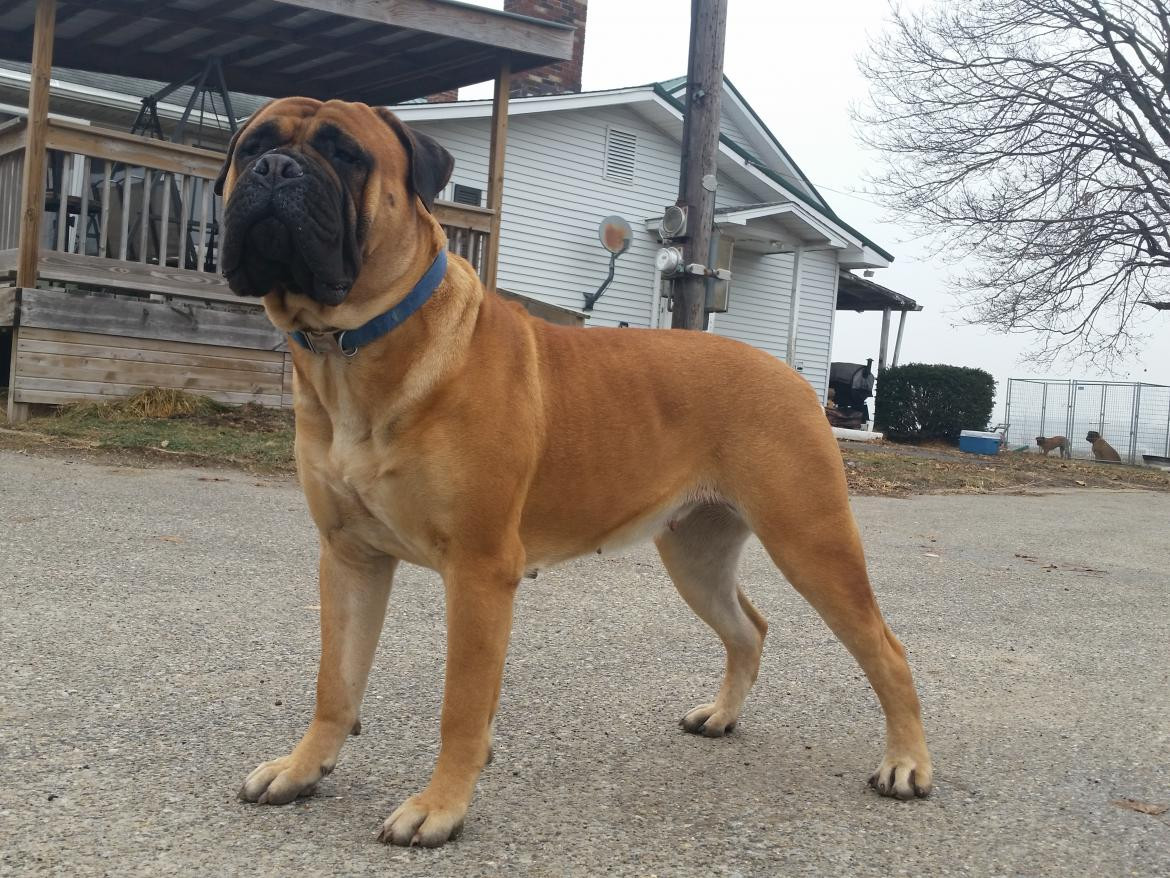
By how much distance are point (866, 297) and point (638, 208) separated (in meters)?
9.60

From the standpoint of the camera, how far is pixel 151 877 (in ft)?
7.50

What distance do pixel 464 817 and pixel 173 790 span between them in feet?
2.51

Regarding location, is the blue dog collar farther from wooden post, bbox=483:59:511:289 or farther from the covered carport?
the covered carport

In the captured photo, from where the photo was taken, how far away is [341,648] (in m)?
2.97

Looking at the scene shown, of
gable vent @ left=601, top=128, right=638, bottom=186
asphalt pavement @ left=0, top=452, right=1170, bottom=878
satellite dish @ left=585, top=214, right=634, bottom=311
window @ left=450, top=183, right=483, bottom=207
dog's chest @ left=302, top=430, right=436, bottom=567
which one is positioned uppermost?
gable vent @ left=601, top=128, right=638, bottom=186

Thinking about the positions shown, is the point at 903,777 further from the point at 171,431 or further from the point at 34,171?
the point at 34,171

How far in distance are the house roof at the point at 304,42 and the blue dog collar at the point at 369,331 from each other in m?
8.21

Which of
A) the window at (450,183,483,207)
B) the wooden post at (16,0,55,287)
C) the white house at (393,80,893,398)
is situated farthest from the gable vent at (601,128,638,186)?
the wooden post at (16,0,55,287)

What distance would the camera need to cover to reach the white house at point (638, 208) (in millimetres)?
19281

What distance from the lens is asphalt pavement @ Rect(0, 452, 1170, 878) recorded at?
261 cm

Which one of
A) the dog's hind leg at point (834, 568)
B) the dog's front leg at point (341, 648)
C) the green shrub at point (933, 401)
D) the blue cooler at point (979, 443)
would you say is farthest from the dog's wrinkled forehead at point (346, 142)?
the green shrub at point (933, 401)

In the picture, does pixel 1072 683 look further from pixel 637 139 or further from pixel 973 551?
pixel 637 139

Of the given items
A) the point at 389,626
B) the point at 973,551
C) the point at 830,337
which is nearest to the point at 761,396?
the point at 389,626

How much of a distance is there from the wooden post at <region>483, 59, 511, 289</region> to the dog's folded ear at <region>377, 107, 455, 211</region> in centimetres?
811
